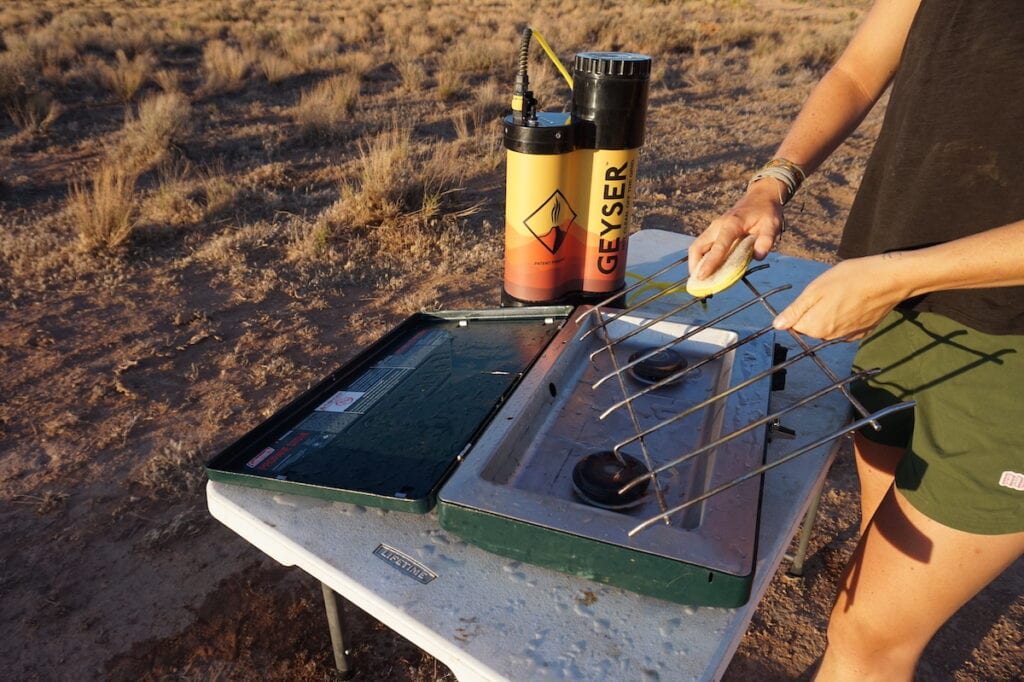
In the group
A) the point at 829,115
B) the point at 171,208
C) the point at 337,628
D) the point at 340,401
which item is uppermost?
the point at 829,115

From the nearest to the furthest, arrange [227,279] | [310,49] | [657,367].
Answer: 1. [657,367]
2. [227,279]
3. [310,49]

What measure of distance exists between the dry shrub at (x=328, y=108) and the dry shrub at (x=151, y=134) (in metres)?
1.16

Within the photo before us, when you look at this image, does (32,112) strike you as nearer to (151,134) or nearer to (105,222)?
(151,134)

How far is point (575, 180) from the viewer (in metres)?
1.49

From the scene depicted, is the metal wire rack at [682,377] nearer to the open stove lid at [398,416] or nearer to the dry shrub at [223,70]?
the open stove lid at [398,416]

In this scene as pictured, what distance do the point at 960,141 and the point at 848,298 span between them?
336 millimetres

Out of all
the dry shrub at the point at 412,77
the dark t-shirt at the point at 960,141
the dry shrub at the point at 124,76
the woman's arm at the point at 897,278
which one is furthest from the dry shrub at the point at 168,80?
the woman's arm at the point at 897,278

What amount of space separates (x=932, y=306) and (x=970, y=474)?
0.86ft

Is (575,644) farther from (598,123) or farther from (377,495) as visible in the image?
(598,123)

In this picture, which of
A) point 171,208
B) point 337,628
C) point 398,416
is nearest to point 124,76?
point 171,208

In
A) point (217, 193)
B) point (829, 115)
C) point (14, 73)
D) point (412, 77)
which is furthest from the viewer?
point (412, 77)

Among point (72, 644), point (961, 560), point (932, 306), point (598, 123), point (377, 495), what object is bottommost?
point (72, 644)

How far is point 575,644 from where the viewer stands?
80 cm

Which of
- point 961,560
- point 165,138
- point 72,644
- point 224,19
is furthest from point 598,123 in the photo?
point 224,19
